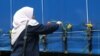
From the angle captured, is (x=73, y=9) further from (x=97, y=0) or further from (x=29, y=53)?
(x=29, y=53)

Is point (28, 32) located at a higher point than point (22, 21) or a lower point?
lower

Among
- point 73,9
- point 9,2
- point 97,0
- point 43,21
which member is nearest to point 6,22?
→ point 9,2

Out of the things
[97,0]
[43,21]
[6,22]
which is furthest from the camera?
[6,22]

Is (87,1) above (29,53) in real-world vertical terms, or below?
above

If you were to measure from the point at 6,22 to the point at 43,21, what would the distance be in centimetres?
88

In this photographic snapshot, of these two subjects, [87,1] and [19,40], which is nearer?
[19,40]

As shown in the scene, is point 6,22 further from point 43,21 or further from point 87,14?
point 87,14

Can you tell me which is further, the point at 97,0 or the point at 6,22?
the point at 6,22

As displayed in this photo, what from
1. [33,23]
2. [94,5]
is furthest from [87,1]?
[33,23]

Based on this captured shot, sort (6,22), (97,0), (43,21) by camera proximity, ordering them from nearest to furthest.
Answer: (97,0), (43,21), (6,22)

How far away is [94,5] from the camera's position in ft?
21.5

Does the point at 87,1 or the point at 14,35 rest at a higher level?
the point at 87,1

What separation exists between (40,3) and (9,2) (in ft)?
2.35

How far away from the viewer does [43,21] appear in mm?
7109
